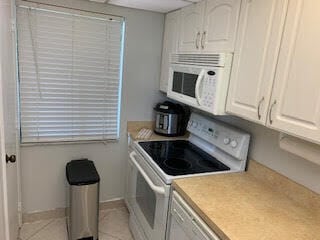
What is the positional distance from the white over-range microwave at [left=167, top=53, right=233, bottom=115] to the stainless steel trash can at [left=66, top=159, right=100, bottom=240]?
3.23 feet

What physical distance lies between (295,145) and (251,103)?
0.32 m

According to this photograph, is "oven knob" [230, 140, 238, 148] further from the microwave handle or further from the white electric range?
the microwave handle

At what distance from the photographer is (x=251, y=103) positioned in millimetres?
1341

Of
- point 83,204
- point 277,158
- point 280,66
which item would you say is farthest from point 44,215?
point 280,66

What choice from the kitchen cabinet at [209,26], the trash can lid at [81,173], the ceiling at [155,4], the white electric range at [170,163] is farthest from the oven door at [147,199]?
the ceiling at [155,4]

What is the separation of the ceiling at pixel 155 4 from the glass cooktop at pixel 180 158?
3.77ft

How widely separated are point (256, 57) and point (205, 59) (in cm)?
39

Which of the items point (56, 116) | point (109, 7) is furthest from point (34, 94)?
point (109, 7)

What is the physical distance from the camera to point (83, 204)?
2012 mm

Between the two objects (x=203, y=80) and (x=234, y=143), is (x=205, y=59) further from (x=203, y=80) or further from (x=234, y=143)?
(x=234, y=143)

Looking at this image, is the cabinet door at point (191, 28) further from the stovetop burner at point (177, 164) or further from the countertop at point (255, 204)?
the countertop at point (255, 204)

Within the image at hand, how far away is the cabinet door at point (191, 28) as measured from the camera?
1.82 meters

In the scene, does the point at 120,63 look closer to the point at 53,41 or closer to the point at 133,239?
the point at 53,41

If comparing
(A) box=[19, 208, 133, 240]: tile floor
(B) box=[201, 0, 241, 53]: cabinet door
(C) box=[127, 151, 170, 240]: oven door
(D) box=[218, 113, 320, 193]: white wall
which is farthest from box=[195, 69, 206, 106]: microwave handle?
(A) box=[19, 208, 133, 240]: tile floor
